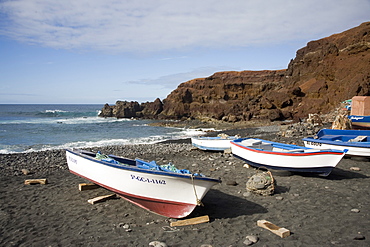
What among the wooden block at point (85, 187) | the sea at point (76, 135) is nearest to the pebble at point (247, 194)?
the wooden block at point (85, 187)

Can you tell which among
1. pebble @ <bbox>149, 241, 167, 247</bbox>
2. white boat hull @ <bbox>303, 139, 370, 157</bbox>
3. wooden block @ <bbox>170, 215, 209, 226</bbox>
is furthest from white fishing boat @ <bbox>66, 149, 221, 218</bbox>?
white boat hull @ <bbox>303, 139, 370, 157</bbox>

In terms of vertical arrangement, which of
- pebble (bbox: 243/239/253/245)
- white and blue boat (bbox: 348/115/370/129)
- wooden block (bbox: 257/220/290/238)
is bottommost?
pebble (bbox: 243/239/253/245)

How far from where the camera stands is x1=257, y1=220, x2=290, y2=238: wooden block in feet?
18.1

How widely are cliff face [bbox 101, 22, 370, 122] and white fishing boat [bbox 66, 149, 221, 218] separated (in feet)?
136

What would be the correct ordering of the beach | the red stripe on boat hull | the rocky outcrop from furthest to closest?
the rocky outcrop → the red stripe on boat hull → the beach

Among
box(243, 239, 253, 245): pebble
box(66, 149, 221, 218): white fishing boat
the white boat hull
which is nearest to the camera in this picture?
box(243, 239, 253, 245): pebble

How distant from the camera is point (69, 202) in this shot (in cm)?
809

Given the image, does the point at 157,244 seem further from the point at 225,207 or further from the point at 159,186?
the point at 225,207

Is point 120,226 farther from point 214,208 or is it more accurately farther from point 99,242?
point 214,208

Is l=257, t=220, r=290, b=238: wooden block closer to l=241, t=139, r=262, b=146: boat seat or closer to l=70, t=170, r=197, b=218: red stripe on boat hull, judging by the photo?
l=70, t=170, r=197, b=218: red stripe on boat hull

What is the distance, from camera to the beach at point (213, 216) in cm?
562

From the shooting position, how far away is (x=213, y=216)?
6.74 m

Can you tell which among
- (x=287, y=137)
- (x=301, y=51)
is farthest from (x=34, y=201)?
(x=301, y=51)

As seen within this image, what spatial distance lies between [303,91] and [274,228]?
173ft
